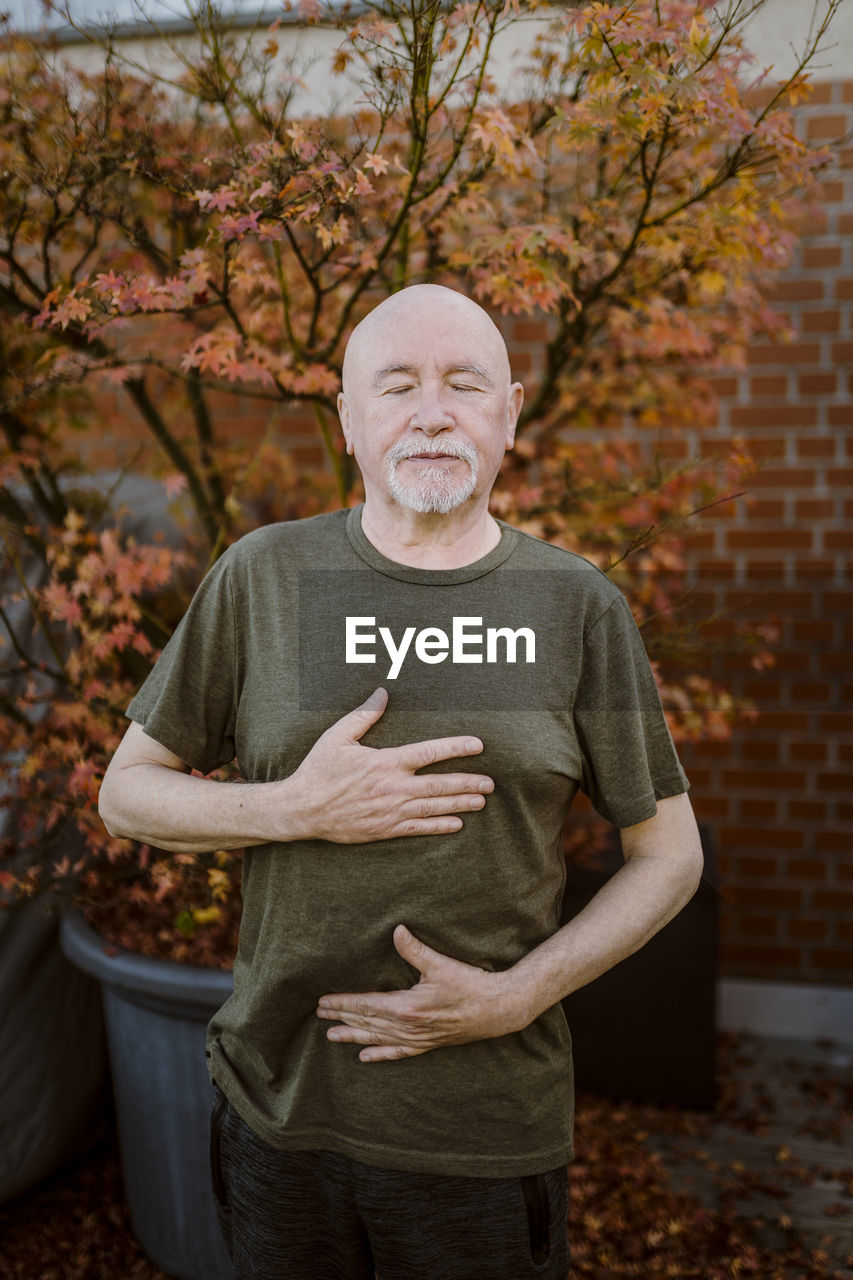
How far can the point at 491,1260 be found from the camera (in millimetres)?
1426

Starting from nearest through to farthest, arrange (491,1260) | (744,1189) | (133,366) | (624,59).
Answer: (491,1260) < (624,59) < (133,366) < (744,1189)

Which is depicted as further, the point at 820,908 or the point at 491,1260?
the point at 820,908

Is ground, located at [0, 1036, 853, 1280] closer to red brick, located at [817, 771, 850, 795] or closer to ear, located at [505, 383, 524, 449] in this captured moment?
red brick, located at [817, 771, 850, 795]

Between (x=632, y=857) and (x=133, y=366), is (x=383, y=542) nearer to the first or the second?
(x=632, y=857)

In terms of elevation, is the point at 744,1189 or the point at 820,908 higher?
the point at 820,908

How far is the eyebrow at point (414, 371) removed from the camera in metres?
1.40

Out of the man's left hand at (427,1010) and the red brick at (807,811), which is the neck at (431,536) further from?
the red brick at (807,811)

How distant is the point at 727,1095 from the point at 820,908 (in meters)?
0.74

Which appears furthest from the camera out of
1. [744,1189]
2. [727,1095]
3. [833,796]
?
[833,796]

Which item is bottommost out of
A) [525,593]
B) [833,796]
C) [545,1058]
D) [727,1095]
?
[727,1095]

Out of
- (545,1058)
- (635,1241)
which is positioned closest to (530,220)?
(545,1058)

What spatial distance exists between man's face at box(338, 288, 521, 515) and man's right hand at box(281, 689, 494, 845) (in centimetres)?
35

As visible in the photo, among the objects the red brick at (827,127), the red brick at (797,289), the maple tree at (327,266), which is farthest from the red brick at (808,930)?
the red brick at (827,127)

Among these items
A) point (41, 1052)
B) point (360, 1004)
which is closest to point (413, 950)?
point (360, 1004)
